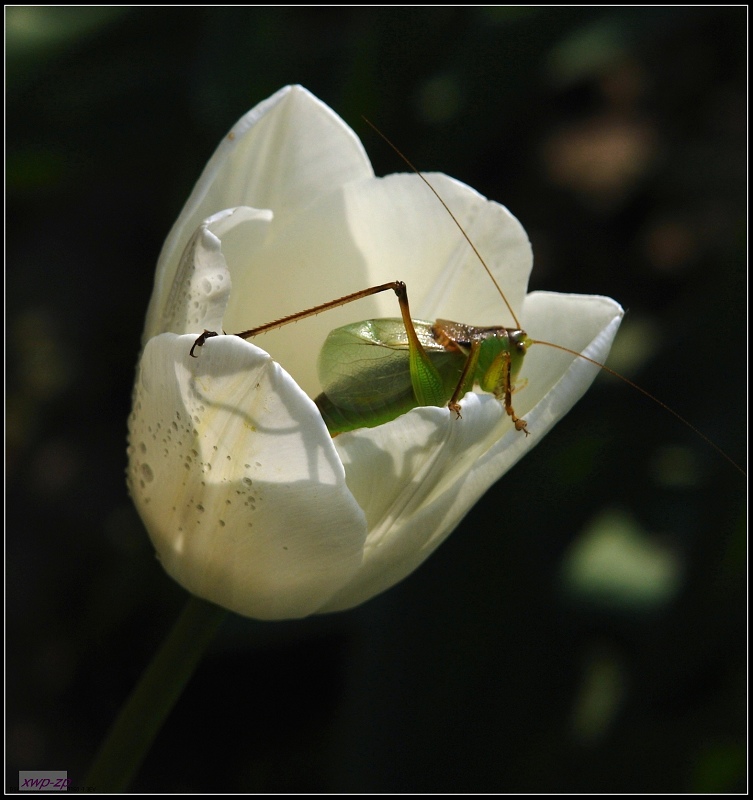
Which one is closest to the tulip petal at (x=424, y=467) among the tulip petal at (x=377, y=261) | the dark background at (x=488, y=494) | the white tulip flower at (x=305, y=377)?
the white tulip flower at (x=305, y=377)

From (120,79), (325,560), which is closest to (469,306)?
(325,560)

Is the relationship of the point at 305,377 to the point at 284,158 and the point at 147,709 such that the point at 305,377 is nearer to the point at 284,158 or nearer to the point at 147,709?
the point at 284,158

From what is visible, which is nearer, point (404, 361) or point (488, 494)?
point (404, 361)

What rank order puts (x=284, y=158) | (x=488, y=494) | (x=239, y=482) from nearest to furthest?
(x=239, y=482), (x=284, y=158), (x=488, y=494)

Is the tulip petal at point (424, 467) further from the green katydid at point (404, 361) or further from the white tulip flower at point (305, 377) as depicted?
the green katydid at point (404, 361)

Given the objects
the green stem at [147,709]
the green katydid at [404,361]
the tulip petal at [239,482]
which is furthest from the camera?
the green katydid at [404,361]

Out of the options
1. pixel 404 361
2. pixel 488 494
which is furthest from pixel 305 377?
pixel 488 494

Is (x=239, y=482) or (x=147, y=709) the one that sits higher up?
(x=239, y=482)
